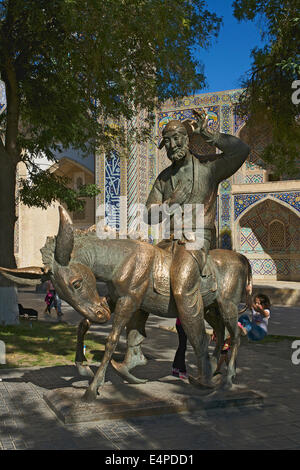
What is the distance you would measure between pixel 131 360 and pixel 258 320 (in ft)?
7.61

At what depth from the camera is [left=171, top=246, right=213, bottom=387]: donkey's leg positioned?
4.07 meters

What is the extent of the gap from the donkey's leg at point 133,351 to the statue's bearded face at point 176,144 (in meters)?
1.52

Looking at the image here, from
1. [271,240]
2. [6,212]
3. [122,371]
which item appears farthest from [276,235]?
[122,371]

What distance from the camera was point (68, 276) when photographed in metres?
3.80

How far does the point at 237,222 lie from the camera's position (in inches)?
769

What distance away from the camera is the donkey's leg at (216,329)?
4801 mm

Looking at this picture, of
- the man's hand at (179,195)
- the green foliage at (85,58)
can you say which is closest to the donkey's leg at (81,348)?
the man's hand at (179,195)

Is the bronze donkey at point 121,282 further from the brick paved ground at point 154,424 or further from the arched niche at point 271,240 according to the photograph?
the arched niche at point 271,240

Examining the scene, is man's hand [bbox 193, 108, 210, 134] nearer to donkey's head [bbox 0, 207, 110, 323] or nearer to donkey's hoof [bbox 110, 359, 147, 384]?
donkey's head [bbox 0, 207, 110, 323]

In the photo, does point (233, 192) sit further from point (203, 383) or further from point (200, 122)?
point (203, 383)

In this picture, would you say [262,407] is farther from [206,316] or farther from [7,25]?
[7,25]

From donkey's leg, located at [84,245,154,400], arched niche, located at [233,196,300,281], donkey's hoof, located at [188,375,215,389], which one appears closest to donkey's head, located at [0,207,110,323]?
donkey's leg, located at [84,245,154,400]
